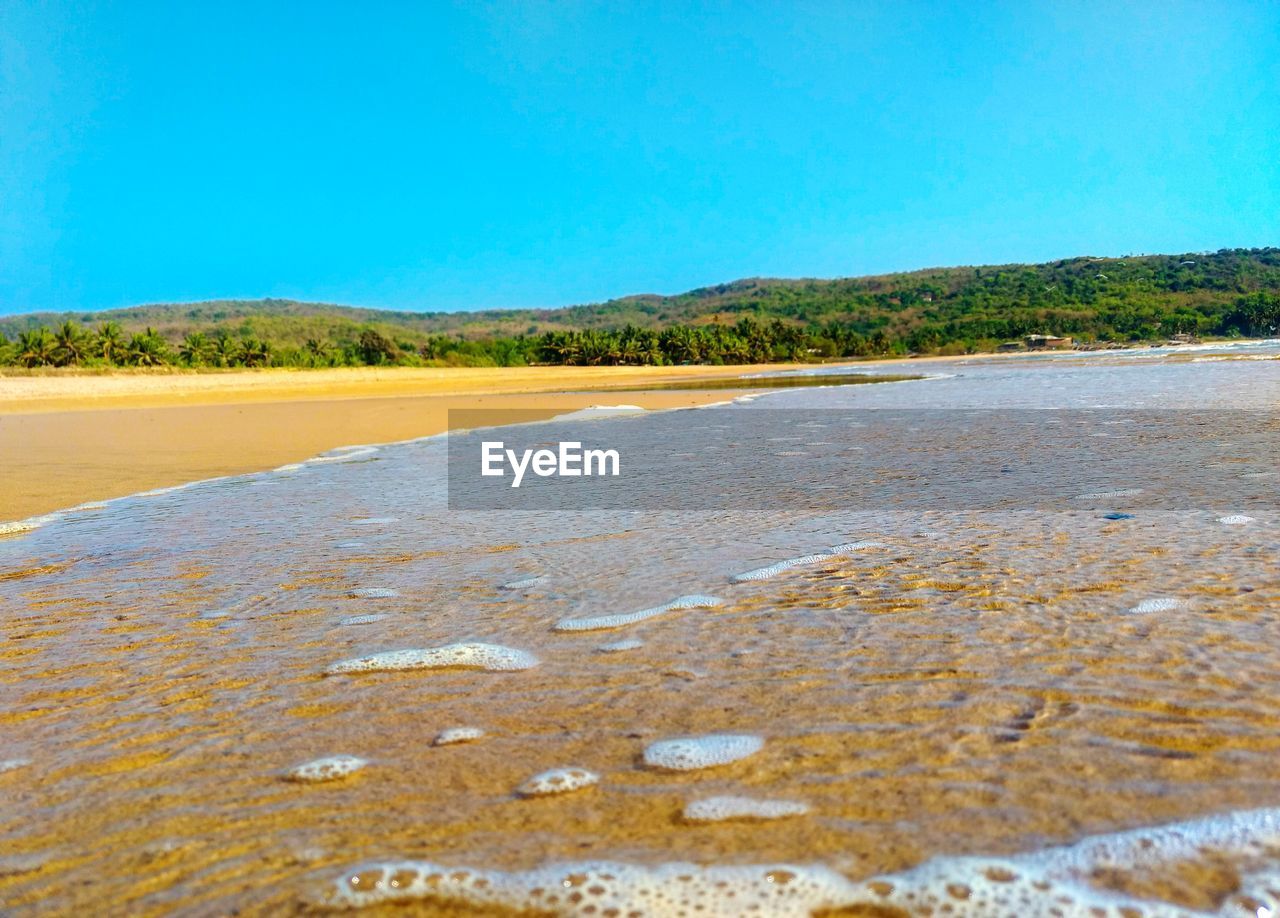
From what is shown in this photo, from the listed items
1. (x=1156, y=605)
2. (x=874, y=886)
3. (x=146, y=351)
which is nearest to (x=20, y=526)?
(x=874, y=886)

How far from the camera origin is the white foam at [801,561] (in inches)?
149

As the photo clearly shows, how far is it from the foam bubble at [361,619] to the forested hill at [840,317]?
161ft

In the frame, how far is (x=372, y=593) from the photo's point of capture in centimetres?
383

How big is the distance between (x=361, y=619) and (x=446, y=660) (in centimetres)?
68

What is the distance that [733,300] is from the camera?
14500 cm

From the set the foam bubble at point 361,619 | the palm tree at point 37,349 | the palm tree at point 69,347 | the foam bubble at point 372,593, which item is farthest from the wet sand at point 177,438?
the palm tree at point 69,347

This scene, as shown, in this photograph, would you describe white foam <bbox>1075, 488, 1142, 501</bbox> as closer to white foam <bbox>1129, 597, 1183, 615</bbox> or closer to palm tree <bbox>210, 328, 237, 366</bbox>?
white foam <bbox>1129, 597, 1183, 615</bbox>

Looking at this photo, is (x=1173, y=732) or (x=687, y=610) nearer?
(x=1173, y=732)

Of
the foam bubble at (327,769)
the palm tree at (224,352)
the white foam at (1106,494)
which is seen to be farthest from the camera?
the palm tree at (224,352)

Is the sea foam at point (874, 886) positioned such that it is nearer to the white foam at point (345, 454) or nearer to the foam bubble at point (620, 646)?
the foam bubble at point (620, 646)

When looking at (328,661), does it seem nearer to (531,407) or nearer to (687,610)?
(687,610)

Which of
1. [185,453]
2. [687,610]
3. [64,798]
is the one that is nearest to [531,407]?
[185,453]

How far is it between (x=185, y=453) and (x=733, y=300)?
138 metres

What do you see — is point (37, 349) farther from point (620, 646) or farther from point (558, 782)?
point (558, 782)
